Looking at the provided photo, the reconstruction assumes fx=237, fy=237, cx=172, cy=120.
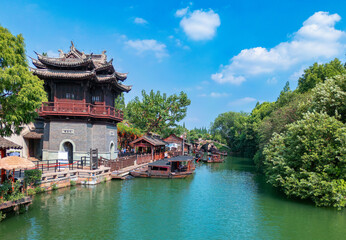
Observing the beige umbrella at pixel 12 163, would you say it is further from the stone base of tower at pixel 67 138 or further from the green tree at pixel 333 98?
the green tree at pixel 333 98

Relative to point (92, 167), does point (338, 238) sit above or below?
below

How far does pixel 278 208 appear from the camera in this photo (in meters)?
16.2

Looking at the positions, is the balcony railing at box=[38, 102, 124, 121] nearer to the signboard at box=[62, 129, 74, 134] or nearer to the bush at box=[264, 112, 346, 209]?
the signboard at box=[62, 129, 74, 134]

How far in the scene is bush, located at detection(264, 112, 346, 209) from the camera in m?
15.0

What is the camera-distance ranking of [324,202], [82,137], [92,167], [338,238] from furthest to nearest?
[82,137] → [92,167] → [324,202] → [338,238]

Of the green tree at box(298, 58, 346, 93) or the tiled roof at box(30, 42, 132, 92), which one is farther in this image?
the green tree at box(298, 58, 346, 93)

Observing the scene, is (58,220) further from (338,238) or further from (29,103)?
→ (338,238)

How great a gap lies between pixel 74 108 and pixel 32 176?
9244 mm

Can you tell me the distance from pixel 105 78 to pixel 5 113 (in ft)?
45.5

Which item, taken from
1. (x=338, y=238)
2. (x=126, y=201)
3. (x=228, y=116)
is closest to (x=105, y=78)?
(x=126, y=201)

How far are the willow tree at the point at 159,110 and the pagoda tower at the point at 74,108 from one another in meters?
18.0

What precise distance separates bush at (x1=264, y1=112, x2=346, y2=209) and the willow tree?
95.7 feet

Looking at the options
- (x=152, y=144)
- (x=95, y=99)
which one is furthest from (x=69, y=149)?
(x=152, y=144)

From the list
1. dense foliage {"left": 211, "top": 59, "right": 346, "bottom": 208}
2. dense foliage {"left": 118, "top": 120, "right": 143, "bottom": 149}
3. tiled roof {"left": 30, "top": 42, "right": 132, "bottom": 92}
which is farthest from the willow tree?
dense foliage {"left": 211, "top": 59, "right": 346, "bottom": 208}
